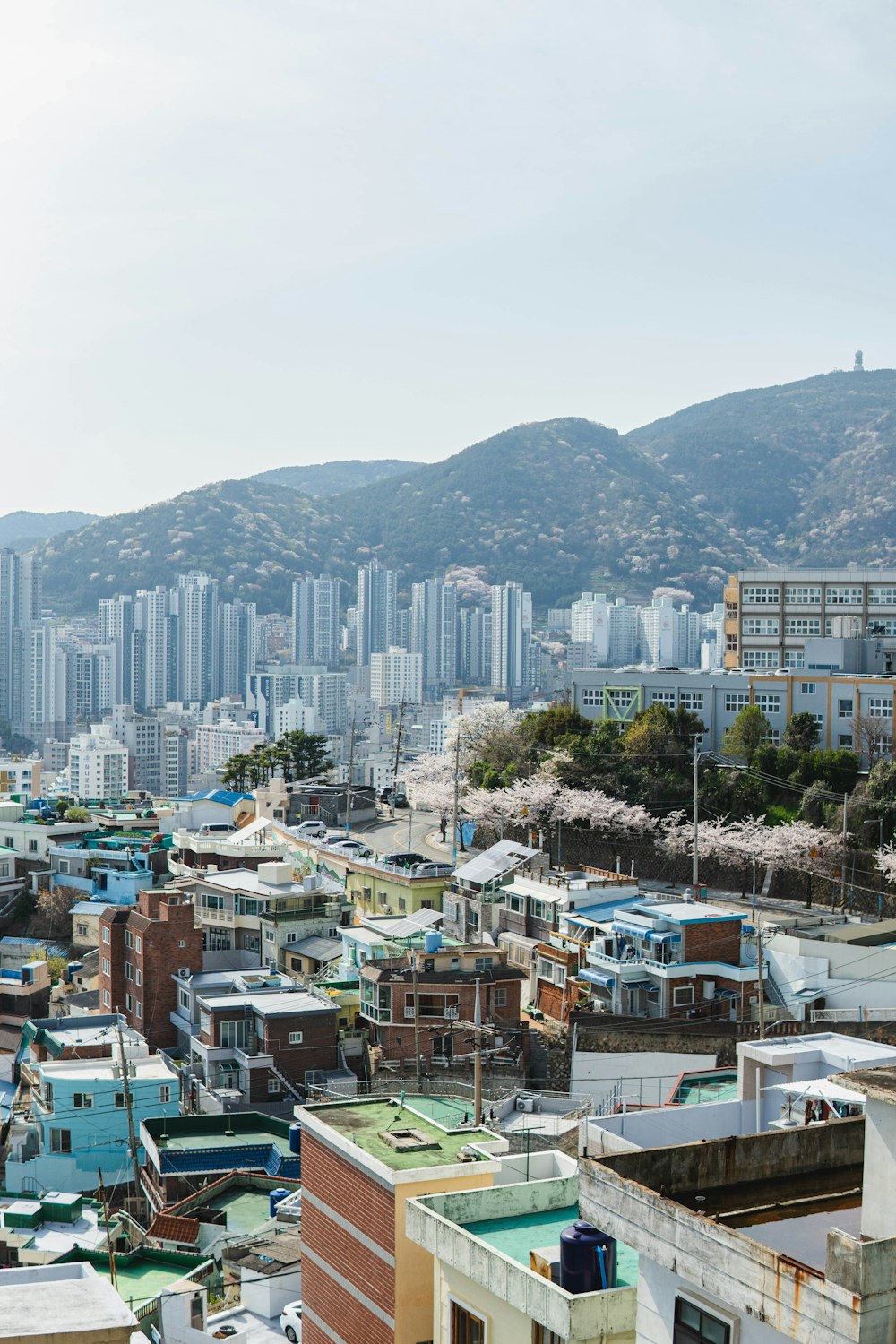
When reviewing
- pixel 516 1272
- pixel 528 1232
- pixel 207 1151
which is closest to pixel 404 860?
pixel 207 1151


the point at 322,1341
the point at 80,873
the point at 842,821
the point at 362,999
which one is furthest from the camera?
the point at 80,873

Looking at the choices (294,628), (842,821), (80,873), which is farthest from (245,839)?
(294,628)

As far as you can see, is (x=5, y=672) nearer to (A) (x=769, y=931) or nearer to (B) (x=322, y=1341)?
(A) (x=769, y=931)

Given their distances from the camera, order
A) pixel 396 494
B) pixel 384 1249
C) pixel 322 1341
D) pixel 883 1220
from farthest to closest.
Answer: pixel 396 494 → pixel 322 1341 → pixel 384 1249 → pixel 883 1220

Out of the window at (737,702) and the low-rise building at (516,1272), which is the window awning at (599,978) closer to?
the window at (737,702)

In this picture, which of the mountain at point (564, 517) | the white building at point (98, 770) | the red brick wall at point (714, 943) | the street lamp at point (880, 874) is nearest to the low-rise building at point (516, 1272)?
the red brick wall at point (714, 943)

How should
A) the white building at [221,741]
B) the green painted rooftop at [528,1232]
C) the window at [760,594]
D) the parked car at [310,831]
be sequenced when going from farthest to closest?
the white building at [221,741] < the window at [760,594] < the parked car at [310,831] < the green painted rooftop at [528,1232]

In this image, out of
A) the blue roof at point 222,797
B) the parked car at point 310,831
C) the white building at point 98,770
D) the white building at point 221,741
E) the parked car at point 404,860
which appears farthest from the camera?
the white building at point 221,741
